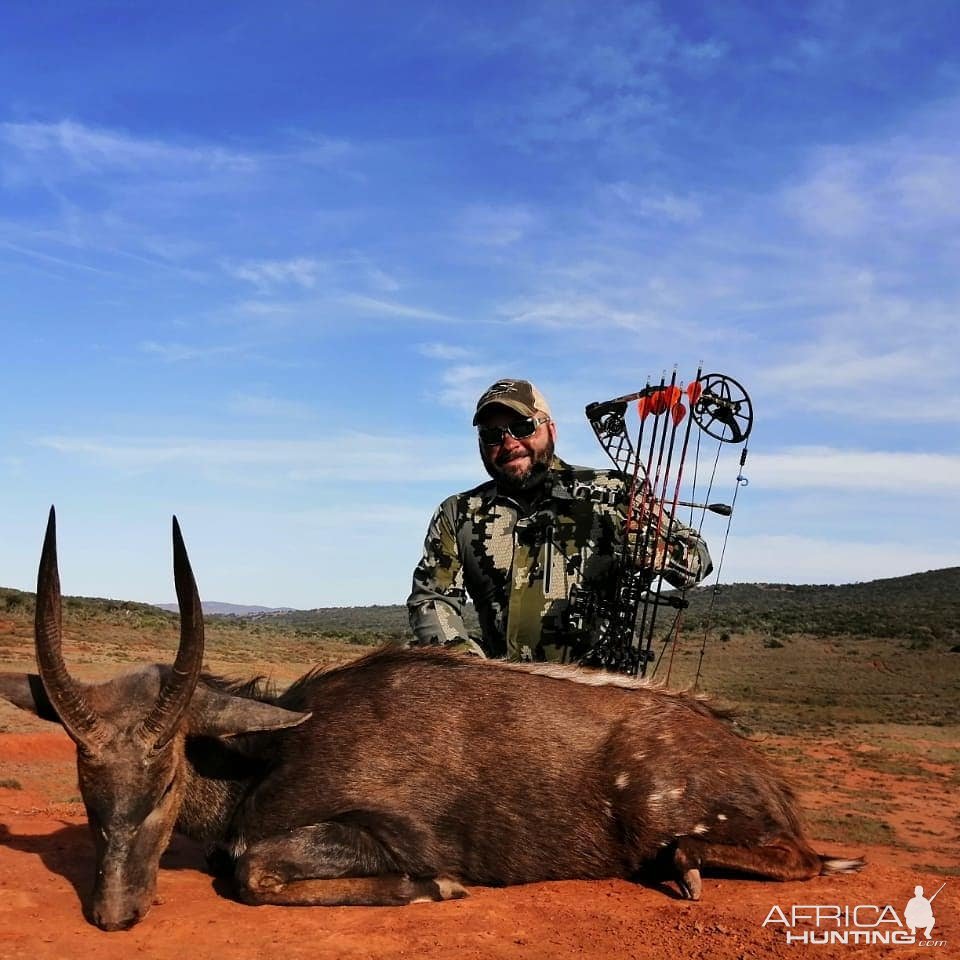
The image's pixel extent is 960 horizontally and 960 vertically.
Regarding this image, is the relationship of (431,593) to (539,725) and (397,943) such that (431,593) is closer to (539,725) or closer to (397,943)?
(539,725)

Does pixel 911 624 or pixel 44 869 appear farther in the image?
pixel 911 624

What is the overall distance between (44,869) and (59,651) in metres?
1.83

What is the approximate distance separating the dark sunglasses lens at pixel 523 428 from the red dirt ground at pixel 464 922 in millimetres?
3997

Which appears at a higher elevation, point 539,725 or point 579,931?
point 539,725

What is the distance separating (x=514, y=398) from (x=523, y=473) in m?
0.68

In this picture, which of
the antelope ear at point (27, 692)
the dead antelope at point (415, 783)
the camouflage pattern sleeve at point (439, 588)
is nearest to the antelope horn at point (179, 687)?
the dead antelope at point (415, 783)

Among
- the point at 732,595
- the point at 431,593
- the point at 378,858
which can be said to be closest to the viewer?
the point at 378,858

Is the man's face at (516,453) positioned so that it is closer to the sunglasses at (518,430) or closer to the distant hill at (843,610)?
the sunglasses at (518,430)

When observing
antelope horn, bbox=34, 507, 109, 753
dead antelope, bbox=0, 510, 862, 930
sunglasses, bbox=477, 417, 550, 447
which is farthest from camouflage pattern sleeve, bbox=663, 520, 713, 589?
antelope horn, bbox=34, 507, 109, 753

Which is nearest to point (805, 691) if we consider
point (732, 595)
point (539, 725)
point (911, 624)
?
point (911, 624)

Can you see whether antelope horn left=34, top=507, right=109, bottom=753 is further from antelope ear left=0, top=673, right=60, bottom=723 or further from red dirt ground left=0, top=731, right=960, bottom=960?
red dirt ground left=0, top=731, right=960, bottom=960

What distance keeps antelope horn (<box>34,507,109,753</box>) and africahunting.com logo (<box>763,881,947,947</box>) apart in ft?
12.1

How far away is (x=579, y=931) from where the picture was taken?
5.11m

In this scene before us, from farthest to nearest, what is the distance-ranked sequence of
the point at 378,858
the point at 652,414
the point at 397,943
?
the point at 652,414, the point at 378,858, the point at 397,943
